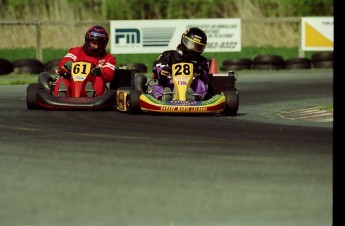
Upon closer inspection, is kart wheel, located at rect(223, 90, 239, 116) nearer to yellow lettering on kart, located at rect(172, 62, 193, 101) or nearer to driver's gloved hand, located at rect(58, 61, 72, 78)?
yellow lettering on kart, located at rect(172, 62, 193, 101)

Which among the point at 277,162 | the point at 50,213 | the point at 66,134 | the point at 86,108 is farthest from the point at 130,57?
the point at 50,213

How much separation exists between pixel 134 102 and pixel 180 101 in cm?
60

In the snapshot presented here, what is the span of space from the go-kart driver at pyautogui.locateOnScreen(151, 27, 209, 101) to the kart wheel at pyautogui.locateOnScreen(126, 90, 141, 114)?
423 mm

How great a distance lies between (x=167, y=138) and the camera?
10430 mm

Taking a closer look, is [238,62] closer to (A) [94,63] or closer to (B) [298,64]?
(B) [298,64]

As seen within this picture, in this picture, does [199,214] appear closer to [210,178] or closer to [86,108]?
[210,178]

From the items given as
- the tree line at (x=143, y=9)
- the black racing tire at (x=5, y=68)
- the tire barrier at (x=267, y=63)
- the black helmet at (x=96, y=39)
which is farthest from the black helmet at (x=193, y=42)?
the tree line at (x=143, y=9)

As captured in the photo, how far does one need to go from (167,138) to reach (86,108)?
3687 mm

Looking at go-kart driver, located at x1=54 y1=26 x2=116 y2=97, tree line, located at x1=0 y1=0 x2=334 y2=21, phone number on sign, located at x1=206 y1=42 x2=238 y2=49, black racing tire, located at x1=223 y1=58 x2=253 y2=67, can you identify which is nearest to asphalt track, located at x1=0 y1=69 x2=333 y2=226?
go-kart driver, located at x1=54 y1=26 x2=116 y2=97

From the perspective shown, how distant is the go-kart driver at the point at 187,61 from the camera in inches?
542

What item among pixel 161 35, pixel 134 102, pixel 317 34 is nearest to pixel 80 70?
pixel 134 102

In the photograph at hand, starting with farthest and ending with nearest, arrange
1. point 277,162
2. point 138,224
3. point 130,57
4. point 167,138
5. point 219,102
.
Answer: point 130,57 < point 219,102 < point 167,138 < point 277,162 < point 138,224

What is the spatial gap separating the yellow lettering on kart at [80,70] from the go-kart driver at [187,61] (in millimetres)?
930

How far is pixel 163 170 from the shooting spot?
8102mm
